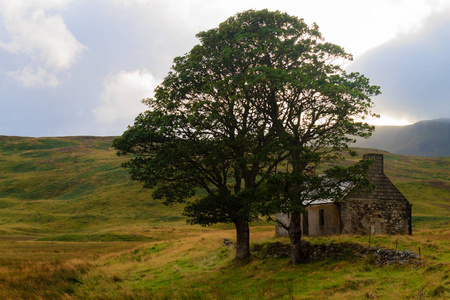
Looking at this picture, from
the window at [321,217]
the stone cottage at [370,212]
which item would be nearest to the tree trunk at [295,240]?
the stone cottage at [370,212]

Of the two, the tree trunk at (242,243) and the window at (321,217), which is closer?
the tree trunk at (242,243)

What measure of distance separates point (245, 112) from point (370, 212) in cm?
1612

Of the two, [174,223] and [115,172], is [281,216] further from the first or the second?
[115,172]

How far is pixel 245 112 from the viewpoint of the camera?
96.2ft

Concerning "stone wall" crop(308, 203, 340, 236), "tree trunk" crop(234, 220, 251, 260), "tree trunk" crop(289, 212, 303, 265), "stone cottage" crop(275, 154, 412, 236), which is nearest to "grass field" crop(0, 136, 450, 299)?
"tree trunk" crop(289, 212, 303, 265)

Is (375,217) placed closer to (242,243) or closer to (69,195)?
(242,243)

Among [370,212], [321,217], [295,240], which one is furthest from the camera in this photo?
[321,217]

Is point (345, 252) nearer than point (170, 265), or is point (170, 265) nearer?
point (345, 252)

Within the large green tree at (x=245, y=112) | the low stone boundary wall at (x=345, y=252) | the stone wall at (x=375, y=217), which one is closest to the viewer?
the low stone boundary wall at (x=345, y=252)

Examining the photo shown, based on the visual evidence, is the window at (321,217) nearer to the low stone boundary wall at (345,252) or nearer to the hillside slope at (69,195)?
the low stone boundary wall at (345,252)

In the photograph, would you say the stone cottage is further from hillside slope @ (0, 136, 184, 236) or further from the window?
hillside slope @ (0, 136, 184, 236)

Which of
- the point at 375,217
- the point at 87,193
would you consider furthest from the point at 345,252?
the point at 87,193

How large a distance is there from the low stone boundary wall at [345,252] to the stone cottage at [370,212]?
7767mm

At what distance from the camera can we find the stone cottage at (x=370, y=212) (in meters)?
34.0
